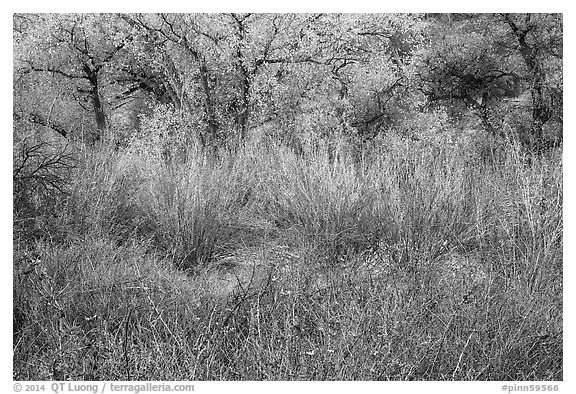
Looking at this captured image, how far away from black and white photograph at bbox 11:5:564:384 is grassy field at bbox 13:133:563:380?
0.02m

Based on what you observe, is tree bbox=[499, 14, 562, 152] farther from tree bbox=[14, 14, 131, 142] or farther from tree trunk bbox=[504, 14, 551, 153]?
tree bbox=[14, 14, 131, 142]

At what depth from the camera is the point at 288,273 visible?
420cm

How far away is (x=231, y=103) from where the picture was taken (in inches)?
342

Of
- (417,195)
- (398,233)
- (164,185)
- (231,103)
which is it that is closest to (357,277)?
(398,233)

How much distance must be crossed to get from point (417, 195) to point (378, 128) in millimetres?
4290

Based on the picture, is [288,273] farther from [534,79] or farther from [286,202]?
[534,79]

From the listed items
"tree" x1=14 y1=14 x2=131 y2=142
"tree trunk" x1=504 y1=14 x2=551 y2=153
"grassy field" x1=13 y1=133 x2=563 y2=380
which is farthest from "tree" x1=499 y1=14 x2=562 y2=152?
"tree" x1=14 y1=14 x2=131 y2=142

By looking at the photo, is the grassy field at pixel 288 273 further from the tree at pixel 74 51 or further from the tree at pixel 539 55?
the tree at pixel 74 51

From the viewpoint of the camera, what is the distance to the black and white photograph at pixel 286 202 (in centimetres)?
324

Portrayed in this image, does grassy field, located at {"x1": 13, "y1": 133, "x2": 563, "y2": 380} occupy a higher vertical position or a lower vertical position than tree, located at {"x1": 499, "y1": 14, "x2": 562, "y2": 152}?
lower

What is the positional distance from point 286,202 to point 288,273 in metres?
1.62

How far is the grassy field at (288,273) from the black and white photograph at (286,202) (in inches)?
0.8

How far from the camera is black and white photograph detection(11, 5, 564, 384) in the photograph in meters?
3.24

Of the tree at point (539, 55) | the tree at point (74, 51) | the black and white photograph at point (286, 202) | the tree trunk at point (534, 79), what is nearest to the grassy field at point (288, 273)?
the black and white photograph at point (286, 202)
